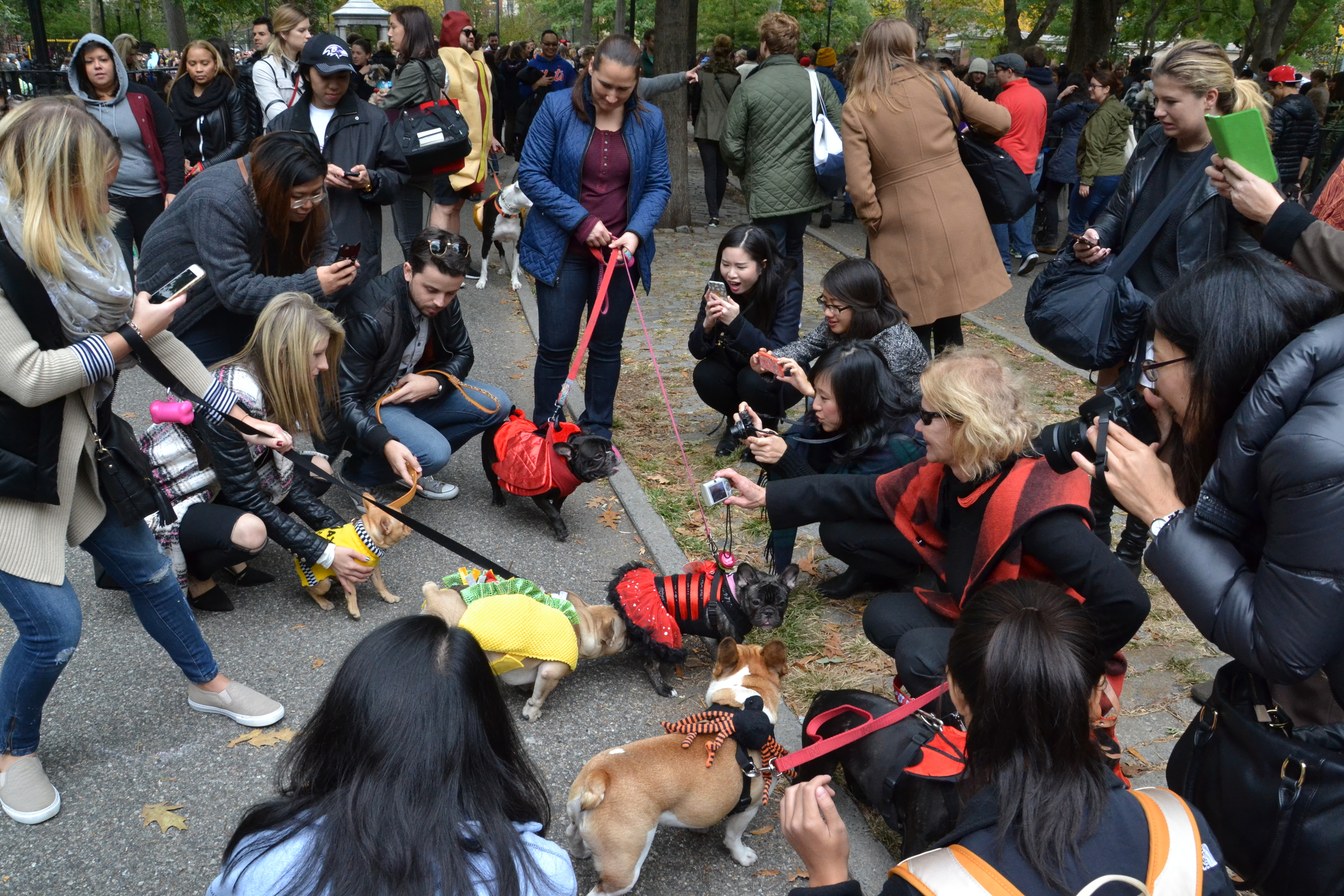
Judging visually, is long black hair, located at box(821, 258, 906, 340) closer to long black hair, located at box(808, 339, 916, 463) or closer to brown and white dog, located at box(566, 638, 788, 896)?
long black hair, located at box(808, 339, 916, 463)

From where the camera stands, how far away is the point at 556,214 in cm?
510

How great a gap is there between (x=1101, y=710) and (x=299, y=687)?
9.36 feet

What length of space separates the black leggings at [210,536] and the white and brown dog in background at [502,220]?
4.49 meters

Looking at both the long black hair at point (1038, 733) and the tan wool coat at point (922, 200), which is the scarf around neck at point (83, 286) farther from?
the tan wool coat at point (922, 200)

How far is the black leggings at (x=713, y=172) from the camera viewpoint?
1198 centimetres

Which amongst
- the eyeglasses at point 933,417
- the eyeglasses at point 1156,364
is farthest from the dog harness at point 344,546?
the eyeglasses at point 1156,364

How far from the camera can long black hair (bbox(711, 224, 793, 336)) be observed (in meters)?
5.29

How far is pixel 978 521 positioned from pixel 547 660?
157 centimetres

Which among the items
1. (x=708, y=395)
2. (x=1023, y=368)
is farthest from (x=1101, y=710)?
(x=1023, y=368)

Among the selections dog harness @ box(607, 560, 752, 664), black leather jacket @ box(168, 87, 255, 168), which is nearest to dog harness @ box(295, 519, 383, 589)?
dog harness @ box(607, 560, 752, 664)

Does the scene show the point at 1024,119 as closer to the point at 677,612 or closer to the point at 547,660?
the point at 677,612

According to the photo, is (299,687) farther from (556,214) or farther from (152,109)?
(152,109)

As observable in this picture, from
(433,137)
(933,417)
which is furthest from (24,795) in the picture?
(433,137)

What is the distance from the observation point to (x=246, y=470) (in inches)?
154
